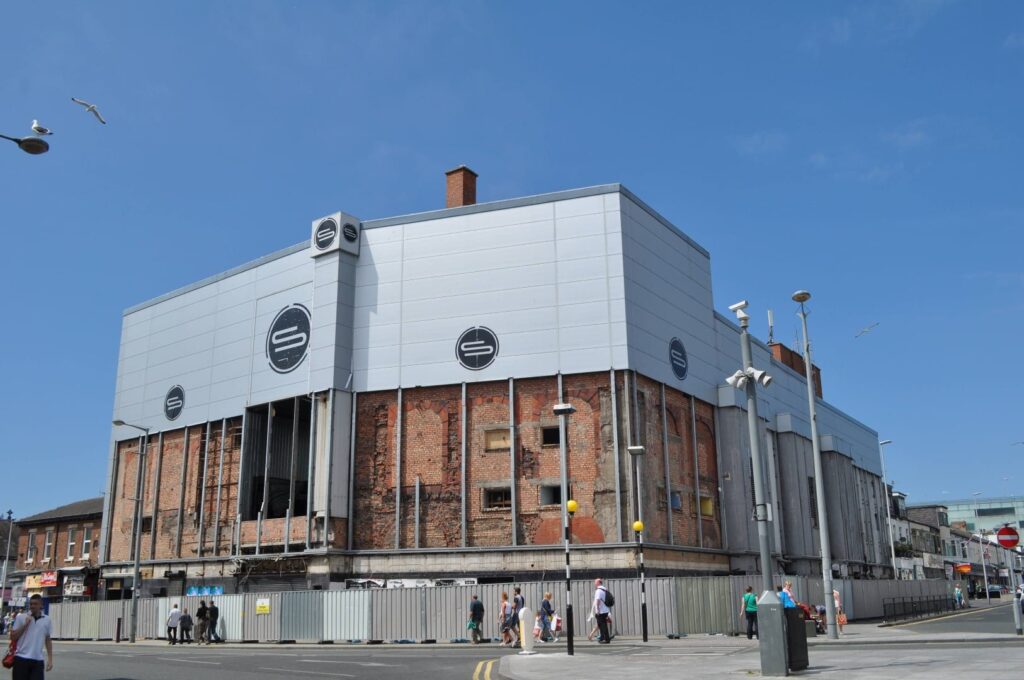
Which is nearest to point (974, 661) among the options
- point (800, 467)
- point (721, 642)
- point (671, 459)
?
point (721, 642)

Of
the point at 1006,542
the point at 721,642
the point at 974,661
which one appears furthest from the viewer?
the point at 721,642

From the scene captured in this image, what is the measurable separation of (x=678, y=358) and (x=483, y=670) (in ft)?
85.5

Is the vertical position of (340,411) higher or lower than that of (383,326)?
lower

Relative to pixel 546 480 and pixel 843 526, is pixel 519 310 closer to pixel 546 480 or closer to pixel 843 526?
pixel 546 480

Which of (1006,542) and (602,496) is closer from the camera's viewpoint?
(1006,542)

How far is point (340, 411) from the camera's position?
40.6 m

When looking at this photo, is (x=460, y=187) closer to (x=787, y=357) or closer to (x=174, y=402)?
(x=174, y=402)

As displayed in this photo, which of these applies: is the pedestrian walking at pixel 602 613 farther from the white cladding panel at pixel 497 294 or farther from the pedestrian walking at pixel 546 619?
the white cladding panel at pixel 497 294

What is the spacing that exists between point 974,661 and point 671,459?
23671mm

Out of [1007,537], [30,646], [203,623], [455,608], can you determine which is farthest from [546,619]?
[30,646]

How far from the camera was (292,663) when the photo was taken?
22.0m

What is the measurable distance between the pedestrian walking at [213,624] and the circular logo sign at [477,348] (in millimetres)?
14474

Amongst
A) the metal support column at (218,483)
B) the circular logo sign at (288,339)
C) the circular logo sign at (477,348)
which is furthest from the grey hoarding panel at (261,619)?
the circular logo sign at (477,348)

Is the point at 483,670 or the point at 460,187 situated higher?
the point at 460,187
